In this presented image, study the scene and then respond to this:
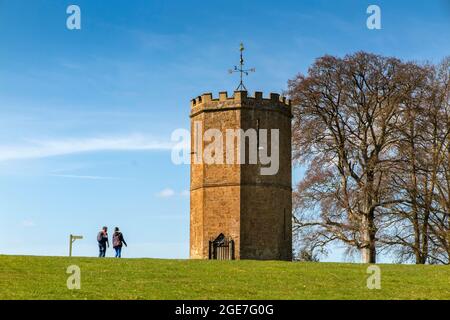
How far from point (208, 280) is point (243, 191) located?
1701 centimetres

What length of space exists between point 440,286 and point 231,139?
1863 cm

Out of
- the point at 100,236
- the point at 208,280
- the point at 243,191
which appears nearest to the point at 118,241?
the point at 100,236

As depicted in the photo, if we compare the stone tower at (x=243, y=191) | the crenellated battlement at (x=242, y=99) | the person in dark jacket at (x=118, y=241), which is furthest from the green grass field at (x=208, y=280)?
the crenellated battlement at (x=242, y=99)

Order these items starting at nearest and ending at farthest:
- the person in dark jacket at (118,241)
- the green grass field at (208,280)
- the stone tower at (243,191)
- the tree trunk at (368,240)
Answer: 1. the green grass field at (208,280)
2. the person in dark jacket at (118,241)
3. the stone tower at (243,191)
4. the tree trunk at (368,240)

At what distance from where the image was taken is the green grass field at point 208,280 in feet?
67.3

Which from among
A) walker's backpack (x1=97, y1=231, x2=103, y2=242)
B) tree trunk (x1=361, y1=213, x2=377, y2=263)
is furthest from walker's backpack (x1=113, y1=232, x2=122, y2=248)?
tree trunk (x1=361, y1=213, x2=377, y2=263)

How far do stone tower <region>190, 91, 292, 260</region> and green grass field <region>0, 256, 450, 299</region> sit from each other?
11.0m

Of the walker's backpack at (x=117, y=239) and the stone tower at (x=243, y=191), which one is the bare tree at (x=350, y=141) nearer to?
the stone tower at (x=243, y=191)

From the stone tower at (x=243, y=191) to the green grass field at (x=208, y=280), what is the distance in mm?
11008

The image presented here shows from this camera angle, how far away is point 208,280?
Result: 76.4 feet

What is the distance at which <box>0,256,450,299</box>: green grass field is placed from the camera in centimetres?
2052

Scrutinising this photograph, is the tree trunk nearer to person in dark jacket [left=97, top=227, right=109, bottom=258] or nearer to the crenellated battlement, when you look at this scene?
the crenellated battlement

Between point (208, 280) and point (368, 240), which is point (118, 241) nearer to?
point (208, 280)
